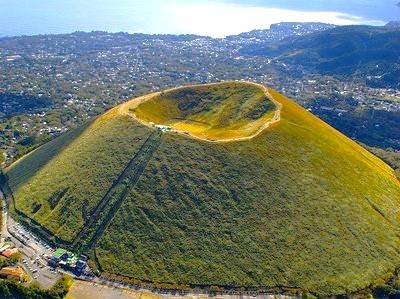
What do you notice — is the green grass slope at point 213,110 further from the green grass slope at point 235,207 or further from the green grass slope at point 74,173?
the green grass slope at point 74,173

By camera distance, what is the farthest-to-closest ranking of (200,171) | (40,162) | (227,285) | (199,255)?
1. (40,162)
2. (200,171)
3. (199,255)
4. (227,285)

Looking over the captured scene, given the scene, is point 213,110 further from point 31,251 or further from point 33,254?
point 33,254

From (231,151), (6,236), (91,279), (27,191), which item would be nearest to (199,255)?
(91,279)

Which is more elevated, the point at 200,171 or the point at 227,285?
the point at 200,171

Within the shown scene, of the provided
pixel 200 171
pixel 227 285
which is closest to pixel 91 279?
pixel 227 285

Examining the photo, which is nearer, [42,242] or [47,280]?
[47,280]

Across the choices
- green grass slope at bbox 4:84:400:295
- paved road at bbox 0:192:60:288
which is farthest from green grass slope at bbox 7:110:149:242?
paved road at bbox 0:192:60:288

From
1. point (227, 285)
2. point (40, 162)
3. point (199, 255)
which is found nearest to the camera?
point (227, 285)

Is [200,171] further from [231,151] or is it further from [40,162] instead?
[40,162]

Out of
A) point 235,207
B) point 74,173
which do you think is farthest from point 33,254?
point 235,207
